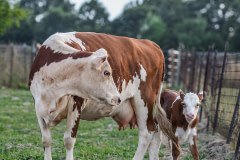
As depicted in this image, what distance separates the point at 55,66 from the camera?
141 inches

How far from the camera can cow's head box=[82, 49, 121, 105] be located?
3.48m

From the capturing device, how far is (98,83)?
3.52 metres

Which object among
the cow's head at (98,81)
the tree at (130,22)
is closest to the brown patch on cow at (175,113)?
the cow's head at (98,81)

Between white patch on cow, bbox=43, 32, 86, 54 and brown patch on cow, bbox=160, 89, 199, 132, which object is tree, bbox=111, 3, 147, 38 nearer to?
brown patch on cow, bbox=160, 89, 199, 132

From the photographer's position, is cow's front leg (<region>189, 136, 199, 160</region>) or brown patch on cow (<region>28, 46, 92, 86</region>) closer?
brown patch on cow (<region>28, 46, 92, 86</region>)

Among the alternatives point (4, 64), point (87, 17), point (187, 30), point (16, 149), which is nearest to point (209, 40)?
point (187, 30)

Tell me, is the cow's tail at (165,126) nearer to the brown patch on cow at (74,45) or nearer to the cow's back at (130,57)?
the cow's back at (130,57)

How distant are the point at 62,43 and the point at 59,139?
2990 mm

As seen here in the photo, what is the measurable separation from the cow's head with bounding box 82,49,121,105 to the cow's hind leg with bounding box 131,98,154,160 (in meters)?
1.13

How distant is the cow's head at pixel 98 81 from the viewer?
348 centimetres

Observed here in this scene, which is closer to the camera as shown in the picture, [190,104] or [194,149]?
[194,149]

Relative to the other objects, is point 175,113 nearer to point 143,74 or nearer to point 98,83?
point 143,74

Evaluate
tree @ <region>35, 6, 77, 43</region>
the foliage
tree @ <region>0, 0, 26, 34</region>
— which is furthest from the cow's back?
tree @ <region>35, 6, 77, 43</region>

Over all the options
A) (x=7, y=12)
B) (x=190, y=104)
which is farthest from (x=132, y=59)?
(x=7, y=12)
